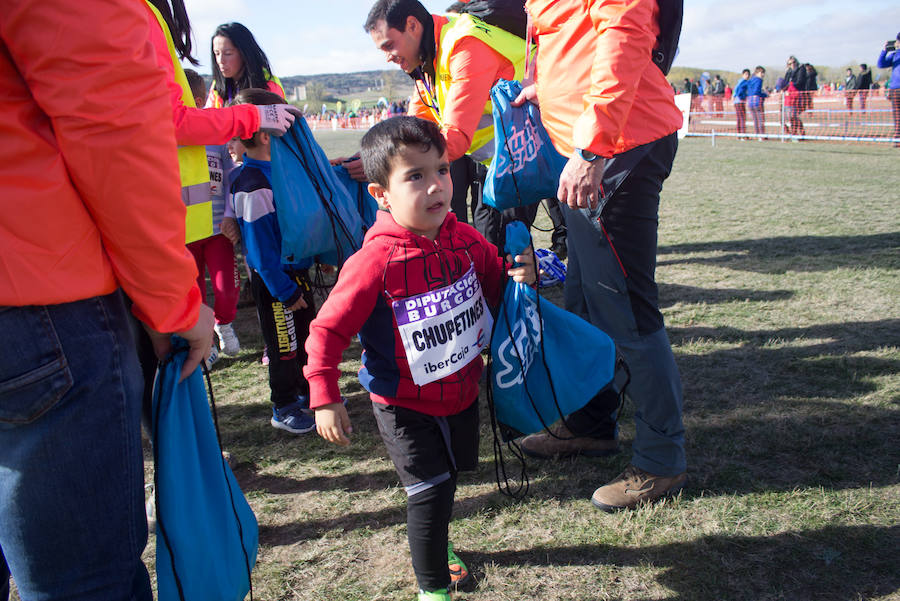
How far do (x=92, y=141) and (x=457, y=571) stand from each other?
172 cm

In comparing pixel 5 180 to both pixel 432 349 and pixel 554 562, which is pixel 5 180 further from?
pixel 554 562

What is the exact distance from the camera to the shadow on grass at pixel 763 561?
198 cm

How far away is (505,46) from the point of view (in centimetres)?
302

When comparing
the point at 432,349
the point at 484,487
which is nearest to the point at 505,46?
the point at 432,349

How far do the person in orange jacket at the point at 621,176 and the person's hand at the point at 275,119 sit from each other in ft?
3.88

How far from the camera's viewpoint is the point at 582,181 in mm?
2092

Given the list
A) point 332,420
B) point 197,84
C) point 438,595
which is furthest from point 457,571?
point 197,84

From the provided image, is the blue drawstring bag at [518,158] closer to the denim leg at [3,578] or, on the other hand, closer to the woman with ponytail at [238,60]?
the woman with ponytail at [238,60]

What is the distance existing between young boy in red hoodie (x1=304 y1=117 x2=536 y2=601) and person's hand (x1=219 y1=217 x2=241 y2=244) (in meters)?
1.75

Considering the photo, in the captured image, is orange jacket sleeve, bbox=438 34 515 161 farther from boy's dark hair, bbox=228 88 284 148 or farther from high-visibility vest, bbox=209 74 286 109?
high-visibility vest, bbox=209 74 286 109

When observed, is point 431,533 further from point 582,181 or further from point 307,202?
point 307,202

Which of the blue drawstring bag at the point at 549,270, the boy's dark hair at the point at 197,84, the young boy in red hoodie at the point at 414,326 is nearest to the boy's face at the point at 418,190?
the young boy in red hoodie at the point at 414,326

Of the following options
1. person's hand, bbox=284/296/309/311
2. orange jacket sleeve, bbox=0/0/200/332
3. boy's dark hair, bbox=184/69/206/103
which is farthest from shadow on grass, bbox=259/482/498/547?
boy's dark hair, bbox=184/69/206/103

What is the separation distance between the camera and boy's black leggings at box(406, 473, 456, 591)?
1.90 m
